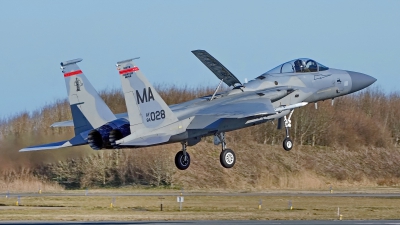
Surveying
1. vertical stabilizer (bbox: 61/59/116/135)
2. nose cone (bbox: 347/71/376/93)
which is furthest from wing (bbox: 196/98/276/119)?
nose cone (bbox: 347/71/376/93)

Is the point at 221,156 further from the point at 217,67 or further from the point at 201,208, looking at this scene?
the point at 201,208

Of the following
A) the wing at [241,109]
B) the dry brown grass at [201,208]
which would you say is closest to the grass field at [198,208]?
the dry brown grass at [201,208]

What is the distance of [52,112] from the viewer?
135 ft

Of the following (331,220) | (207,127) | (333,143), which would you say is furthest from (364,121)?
(207,127)

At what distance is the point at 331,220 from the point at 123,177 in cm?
2076

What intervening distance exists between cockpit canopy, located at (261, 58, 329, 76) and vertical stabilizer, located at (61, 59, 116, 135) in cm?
633

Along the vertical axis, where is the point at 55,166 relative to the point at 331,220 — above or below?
above

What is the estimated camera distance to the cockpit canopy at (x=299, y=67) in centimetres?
2802

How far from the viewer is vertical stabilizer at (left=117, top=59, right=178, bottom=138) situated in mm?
23438

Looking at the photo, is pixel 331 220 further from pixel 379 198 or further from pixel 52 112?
pixel 52 112

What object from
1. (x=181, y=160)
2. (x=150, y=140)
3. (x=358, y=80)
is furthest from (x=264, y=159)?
(x=150, y=140)

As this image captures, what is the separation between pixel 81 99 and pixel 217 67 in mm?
5069

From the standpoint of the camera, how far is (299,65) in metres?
28.3

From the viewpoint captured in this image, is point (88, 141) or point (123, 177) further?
point (123, 177)
